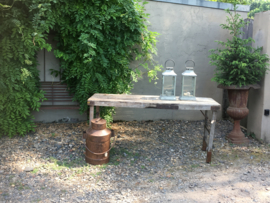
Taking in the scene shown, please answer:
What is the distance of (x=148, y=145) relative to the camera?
14.9ft

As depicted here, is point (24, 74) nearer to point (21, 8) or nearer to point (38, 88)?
point (38, 88)

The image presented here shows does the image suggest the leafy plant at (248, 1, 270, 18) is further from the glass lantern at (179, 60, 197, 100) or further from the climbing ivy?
the climbing ivy

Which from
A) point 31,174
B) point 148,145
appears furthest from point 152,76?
point 31,174

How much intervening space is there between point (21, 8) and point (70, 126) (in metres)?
2.40

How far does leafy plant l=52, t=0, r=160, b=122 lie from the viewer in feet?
13.9

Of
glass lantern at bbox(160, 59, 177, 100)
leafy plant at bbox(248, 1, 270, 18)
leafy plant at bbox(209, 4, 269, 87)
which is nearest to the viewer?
glass lantern at bbox(160, 59, 177, 100)

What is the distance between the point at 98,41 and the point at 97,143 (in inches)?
74.8

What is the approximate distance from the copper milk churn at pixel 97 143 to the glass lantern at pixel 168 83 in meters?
1.14

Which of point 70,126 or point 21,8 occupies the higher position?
point 21,8

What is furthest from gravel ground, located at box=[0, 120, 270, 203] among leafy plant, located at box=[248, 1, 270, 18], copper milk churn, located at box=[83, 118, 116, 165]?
leafy plant, located at box=[248, 1, 270, 18]

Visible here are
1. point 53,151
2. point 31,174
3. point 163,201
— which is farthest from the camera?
point 53,151

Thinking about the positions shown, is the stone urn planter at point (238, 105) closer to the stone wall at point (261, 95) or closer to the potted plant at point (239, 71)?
Result: the potted plant at point (239, 71)

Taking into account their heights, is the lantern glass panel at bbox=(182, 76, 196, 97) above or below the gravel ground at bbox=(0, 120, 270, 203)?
above

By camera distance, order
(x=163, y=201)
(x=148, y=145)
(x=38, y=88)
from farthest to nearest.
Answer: (x=38, y=88), (x=148, y=145), (x=163, y=201)
